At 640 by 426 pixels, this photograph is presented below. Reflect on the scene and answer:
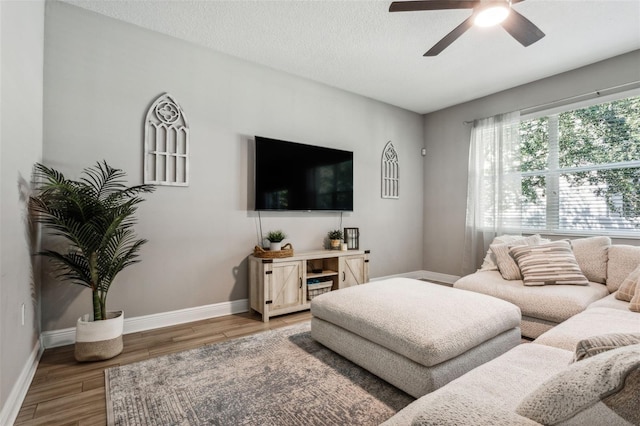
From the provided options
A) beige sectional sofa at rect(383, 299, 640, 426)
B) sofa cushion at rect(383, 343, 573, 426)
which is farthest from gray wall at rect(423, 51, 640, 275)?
beige sectional sofa at rect(383, 299, 640, 426)

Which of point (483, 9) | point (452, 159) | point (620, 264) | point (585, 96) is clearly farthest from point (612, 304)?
point (452, 159)

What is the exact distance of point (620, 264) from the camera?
268 cm

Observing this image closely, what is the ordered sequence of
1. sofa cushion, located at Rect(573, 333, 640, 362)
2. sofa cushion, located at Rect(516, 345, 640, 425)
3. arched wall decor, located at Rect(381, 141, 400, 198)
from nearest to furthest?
1. sofa cushion, located at Rect(516, 345, 640, 425)
2. sofa cushion, located at Rect(573, 333, 640, 362)
3. arched wall decor, located at Rect(381, 141, 400, 198)

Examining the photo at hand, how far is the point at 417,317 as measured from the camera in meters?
1.83

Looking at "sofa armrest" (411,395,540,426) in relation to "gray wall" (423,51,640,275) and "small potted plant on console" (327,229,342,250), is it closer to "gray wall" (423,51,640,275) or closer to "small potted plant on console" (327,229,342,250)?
"small potted plant on console" (327,229,342,250)

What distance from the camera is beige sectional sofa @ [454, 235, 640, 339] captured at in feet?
7.79

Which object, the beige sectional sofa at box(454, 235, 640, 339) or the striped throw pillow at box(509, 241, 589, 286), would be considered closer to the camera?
the beige sectional sofa at box(454, 235, 640, 339)

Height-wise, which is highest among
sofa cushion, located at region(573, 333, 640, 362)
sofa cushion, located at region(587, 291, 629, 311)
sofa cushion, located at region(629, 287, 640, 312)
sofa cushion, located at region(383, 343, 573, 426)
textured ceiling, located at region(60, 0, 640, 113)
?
textured ceiling, located at region(60, 0, 640, 113)

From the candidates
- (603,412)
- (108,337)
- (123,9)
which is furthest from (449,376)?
(123,9)

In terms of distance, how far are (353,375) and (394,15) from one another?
2.75m

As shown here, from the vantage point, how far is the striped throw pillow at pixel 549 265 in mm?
2723

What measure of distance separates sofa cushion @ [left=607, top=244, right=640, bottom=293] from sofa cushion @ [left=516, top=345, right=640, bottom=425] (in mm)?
2762

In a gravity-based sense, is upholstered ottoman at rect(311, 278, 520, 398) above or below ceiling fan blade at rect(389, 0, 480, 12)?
below

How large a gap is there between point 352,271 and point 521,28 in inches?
106
